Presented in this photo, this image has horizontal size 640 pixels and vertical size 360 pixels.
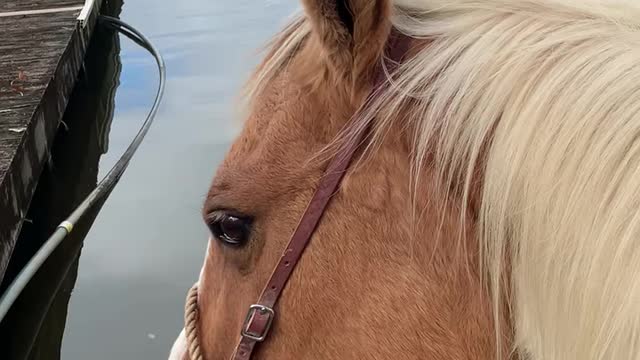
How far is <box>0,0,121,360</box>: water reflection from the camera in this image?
3.97 m

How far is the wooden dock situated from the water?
1.95ft

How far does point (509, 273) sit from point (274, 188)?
1.17 feet

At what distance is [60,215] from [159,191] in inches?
22.6

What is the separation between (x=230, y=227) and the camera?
4.19 feet

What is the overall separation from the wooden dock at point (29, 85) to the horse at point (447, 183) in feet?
7.64

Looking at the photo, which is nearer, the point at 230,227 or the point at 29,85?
the point at 230,227

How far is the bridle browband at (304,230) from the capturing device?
1166 millimetres

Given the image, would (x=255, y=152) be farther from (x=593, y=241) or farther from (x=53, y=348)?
(x=53, y=348)

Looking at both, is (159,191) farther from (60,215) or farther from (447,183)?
(447,183)

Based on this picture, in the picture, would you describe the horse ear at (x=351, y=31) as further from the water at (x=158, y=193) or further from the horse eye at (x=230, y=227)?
the water at (x=158, y=193)

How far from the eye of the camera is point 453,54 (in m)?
1.13

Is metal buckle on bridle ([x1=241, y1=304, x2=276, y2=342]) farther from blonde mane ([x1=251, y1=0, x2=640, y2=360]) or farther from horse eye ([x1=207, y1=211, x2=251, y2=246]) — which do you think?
blonde mane ([x1=251, y1=0, x2=640, y2=360])

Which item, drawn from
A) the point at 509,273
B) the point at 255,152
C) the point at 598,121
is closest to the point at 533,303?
the point at 509,273

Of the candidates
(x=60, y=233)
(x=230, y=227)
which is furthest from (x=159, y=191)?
(x=230, y=227)
